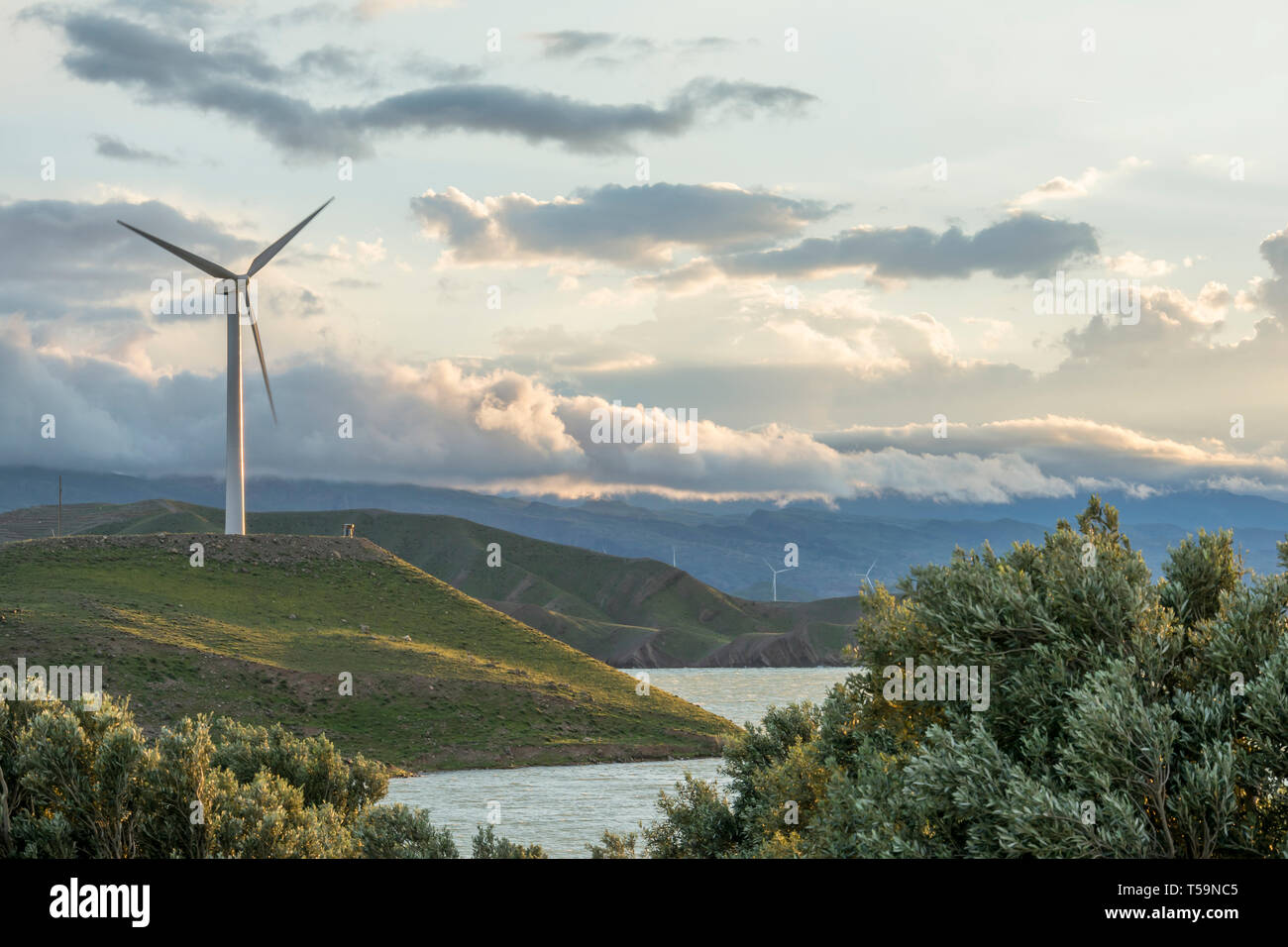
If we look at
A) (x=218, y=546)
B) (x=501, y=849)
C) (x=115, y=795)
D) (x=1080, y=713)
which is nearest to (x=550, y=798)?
(x=501, y=849)

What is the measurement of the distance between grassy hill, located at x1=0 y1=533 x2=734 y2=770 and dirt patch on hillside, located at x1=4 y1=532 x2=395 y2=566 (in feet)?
1.26

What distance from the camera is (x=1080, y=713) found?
18203 mm

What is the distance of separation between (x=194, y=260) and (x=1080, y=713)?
400ft

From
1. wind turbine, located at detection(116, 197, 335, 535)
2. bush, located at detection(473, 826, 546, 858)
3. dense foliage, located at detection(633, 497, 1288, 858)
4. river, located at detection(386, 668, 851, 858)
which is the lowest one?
river, located at detection(386, 668, 851, 858)

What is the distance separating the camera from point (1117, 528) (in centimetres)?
2491

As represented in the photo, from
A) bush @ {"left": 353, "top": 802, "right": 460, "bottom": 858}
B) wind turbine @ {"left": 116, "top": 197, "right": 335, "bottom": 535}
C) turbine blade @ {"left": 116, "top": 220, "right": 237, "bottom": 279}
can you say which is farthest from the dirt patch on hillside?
bush @ {"left": 353, "top": 802, "right": 460, "bottom": 858}

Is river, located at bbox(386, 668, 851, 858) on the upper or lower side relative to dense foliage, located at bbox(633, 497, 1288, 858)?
lower

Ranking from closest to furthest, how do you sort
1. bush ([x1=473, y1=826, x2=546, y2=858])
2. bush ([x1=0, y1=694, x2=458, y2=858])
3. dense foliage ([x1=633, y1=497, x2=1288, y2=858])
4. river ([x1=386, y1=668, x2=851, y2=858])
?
dense foliage ([x1=633, y1=497, x2=1288, y2=858])
bush ([x1=0, y1=694, x2=458, y2=858])
bush ([x1=473, y1=826, x2=546, y2=858])
river ([x1=386, y1=668, x2=851, y2=858])

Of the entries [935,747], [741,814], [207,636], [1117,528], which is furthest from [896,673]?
[207,636]

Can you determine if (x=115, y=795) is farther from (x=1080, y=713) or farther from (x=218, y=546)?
(x=218, y=546)

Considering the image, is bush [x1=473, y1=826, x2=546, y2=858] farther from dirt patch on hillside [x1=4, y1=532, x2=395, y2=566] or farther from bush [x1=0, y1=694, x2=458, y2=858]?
dirt patch on hillside [x1=4, y1=532, x2=395, y2=566]

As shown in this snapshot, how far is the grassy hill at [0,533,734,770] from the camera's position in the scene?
123 meters

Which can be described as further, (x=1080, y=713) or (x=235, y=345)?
(x=235, y=345)

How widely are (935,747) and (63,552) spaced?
178068 mm
